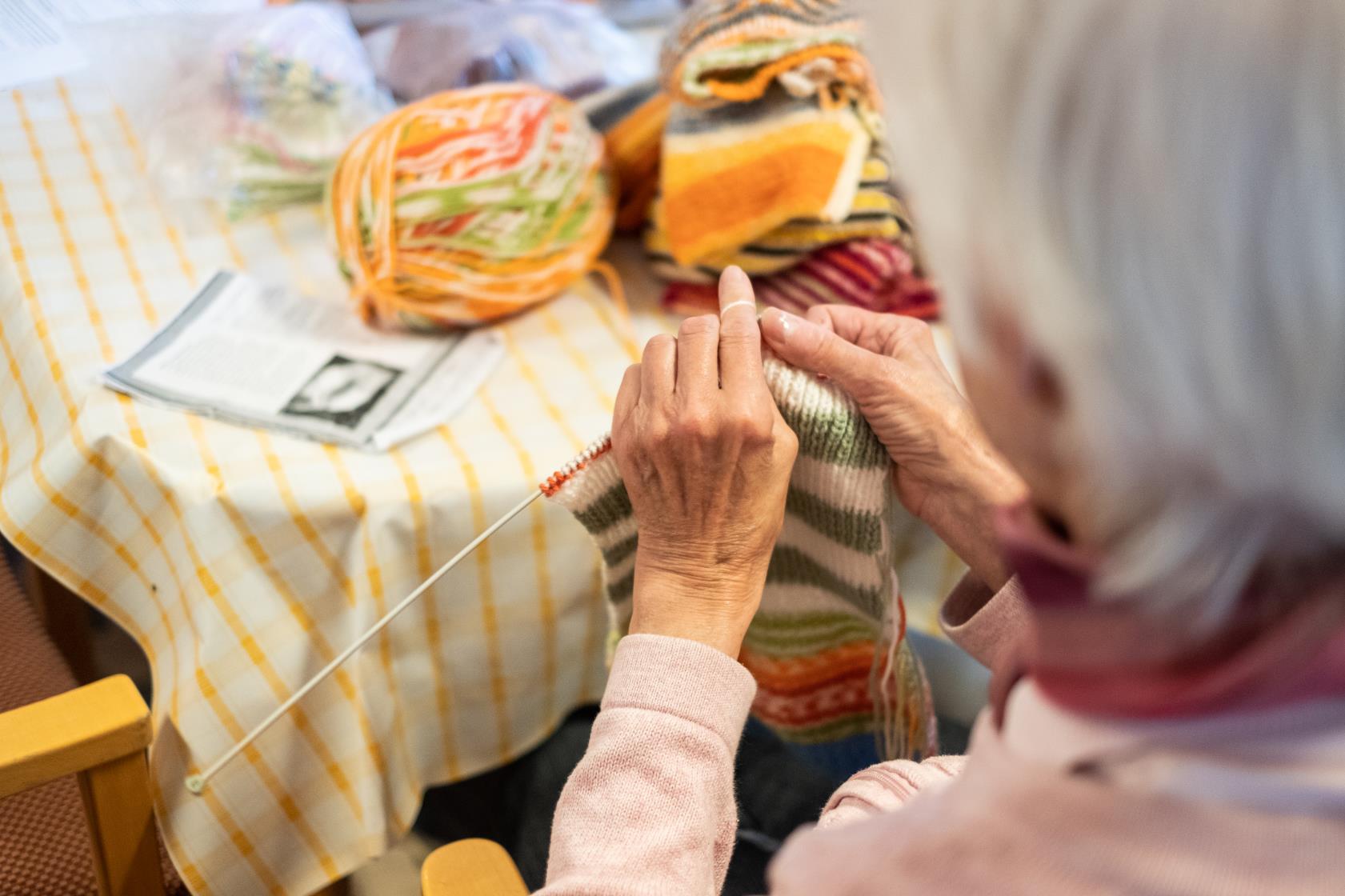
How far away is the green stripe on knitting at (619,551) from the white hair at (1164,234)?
482 mm

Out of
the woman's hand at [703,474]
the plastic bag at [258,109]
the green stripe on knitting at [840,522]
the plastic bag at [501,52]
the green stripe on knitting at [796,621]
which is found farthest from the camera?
the plastic bag at [501,52]

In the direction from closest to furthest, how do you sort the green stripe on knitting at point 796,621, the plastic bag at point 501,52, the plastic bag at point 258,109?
the green stripe on knitting at point 796,621 → the plastic bag at point 258,109 → the plastic bag at point 501,52

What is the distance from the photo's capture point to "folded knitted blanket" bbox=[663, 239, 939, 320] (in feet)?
3.59

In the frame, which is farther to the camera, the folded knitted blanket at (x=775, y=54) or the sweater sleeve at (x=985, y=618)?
the folded knitted blanket at (x=775, y=54)

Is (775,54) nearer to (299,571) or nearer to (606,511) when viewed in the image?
(606,511)

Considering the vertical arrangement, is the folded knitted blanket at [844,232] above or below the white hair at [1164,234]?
below

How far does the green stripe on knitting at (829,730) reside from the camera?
101cm

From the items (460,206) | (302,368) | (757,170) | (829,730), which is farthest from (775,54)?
(829,730)

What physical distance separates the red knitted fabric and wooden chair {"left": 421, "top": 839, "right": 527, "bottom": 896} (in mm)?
367

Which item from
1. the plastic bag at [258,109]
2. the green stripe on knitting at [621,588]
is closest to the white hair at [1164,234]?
the green stripe on knitting at [621,588]

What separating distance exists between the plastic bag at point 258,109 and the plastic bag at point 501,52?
0.25ft

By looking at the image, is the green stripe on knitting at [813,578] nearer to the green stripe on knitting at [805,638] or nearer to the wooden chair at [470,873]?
the green stripe on knitting at [805,638]

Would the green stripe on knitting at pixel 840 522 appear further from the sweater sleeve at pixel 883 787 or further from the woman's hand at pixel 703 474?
the sweater sleeve at pixel 883 787

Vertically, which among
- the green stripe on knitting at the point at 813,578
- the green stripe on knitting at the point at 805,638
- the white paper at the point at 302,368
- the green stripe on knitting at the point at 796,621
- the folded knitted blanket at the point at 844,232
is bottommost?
the green stripe on knitting at the point at 805,638
